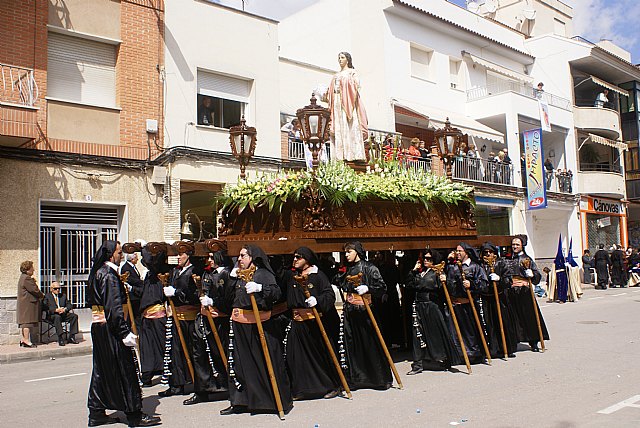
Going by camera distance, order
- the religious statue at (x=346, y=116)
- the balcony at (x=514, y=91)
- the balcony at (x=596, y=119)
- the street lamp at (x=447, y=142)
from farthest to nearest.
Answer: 1. the balcony at (x=596, y=119)
2. the balcony at (x=514, y=91)
3. the street lamp at (x=447, y=142)
4. the religious statue at (x=346, y=116)

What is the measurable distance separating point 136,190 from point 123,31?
398cm

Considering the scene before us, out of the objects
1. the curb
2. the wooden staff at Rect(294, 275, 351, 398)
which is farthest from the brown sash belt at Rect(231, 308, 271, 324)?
the curb

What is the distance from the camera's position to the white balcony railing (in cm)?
1324

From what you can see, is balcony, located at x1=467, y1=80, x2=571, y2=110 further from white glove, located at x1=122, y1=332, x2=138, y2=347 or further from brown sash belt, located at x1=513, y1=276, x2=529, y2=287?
white glove, located at x1=122, y1=332, x2=138, y2=347

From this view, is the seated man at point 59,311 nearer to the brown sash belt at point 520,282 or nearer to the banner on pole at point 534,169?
the brown sash belt at point 520,282

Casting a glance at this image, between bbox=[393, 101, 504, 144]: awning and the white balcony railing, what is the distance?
12865 millimetres

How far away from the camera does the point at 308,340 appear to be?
7.61 m

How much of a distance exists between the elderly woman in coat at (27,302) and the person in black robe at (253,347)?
7.23m

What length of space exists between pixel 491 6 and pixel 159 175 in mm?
24701

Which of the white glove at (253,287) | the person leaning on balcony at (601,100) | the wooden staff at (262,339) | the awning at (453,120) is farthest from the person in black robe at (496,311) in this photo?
the person leaning on balcony at (601,100)

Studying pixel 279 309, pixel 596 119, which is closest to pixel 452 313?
pixel 279 309

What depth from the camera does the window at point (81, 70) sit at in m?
14.6

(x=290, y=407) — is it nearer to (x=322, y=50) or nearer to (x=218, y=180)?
(x=218, y=180)

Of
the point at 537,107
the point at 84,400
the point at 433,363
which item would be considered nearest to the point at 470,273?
Answer: the point at 433,363
